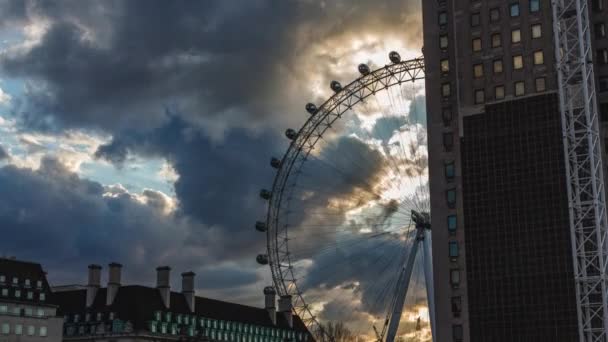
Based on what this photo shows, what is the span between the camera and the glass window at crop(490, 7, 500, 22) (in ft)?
399

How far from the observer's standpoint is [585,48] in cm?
11275

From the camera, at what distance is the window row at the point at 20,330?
487 ft

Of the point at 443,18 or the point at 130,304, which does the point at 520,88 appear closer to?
the point at 443,18

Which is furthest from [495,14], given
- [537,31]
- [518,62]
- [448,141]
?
[448,141]

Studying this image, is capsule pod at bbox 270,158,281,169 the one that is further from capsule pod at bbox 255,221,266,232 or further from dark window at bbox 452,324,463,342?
dark window at bbox 452,324,463,342

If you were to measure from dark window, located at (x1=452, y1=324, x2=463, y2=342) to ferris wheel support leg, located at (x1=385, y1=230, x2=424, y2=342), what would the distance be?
6.88 metres

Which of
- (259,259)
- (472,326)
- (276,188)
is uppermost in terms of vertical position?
(276,188)

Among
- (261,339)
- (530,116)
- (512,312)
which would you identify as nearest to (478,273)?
(512,312)

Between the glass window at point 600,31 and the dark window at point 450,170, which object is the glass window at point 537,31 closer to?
the glass window at point 600,31

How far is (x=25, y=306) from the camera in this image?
152m

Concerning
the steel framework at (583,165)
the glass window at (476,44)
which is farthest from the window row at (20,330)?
the steel framework at (583,165)

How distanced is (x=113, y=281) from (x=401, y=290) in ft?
224

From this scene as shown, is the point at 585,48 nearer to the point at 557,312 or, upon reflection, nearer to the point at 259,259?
the point at 557,312

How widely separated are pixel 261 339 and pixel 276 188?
207ft
